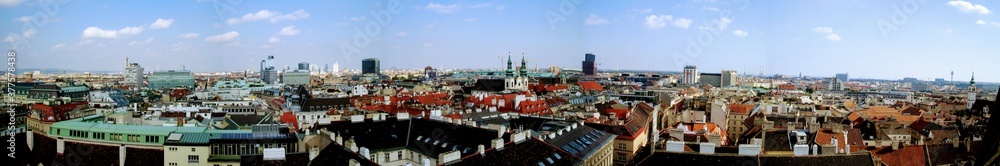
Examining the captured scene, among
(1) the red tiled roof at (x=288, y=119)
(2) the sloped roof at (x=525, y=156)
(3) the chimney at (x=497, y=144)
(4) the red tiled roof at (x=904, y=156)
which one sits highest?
(3) the chimney at (x=497, y=144)

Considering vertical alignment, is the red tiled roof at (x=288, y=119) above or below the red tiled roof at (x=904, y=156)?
above

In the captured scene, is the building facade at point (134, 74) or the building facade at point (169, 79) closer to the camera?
the building facade at point (169, 79)

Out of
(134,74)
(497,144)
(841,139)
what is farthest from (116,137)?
(134,74)

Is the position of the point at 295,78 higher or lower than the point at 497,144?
lower

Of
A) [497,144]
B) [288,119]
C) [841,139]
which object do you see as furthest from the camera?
[288,119]

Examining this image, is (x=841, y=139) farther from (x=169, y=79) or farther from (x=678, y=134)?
(x=169, y=79)

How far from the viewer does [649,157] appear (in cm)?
2159

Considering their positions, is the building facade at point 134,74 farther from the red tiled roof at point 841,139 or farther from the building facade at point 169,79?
the red tiled roof at point 841,139

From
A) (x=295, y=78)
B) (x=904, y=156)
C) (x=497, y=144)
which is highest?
(x=497, y=144)

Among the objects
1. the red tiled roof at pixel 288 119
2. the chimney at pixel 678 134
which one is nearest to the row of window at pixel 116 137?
the red tiled roof at pixel 288 119

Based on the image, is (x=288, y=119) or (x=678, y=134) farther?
(x=288, y=119)

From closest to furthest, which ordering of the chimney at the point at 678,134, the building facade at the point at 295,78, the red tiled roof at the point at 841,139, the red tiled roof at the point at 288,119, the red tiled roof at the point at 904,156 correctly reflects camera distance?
the red tiled roof at the point at 904,156
the chimney at the point at 678,134
the red tiled roof at the point at 841,139
the red tiled roof at the point at 288,119
the building facade at the point at 295,78

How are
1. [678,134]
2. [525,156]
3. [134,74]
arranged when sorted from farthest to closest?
1. [134,74]
2. [678,134]
3. [525,156]

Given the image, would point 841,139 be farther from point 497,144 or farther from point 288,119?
point 288,119
